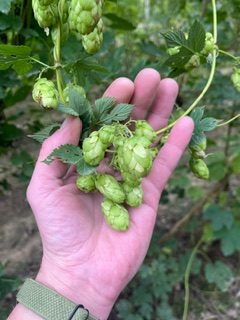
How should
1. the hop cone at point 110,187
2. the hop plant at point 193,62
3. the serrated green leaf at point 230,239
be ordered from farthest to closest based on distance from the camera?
the serrated green leaf at point 230,239, the hop plant at point 193,62, the hop cone at point 110,187

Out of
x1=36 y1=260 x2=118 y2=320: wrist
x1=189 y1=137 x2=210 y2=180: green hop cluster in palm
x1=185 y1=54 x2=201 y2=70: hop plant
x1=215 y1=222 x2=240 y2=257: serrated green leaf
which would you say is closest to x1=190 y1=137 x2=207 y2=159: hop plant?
x1=189 y1=137 x2=210 y2=180: green hop cluster in palm

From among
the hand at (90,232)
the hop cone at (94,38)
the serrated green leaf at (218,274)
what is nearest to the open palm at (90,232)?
the hand at (90,232)

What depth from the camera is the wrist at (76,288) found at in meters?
1.20

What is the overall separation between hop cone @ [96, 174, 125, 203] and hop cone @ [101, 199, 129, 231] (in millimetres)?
47

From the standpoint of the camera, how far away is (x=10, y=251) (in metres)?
2.31

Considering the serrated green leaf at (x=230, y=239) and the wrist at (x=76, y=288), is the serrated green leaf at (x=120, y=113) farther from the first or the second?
the serrated green leaf at (x=230, y=239)

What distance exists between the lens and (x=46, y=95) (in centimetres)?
89

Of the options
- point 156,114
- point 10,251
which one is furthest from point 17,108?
point 156,114

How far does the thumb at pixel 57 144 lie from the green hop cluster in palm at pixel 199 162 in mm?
320

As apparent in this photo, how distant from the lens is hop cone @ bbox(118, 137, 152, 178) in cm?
84

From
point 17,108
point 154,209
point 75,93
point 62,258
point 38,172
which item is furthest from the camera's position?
point 17,108

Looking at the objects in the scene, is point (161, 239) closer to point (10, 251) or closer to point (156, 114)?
point (10, 251)

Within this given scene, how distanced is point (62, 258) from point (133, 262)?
0.19 meters

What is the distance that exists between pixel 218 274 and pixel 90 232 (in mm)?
1169
